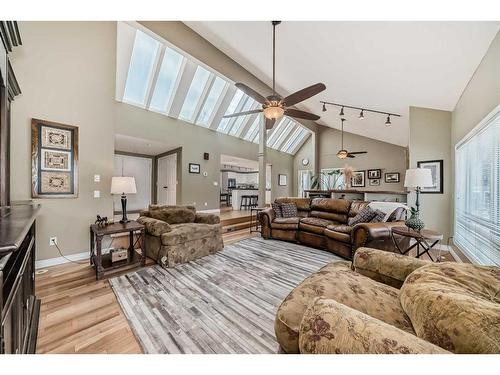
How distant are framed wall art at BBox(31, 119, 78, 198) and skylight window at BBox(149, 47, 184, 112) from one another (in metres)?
3.01

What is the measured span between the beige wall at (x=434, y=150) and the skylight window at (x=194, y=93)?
4839 millimetres

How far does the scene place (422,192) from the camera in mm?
3900

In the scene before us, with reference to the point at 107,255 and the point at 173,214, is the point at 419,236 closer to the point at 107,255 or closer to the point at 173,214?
the point at 173,214

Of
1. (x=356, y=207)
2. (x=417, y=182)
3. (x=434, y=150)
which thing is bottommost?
(x=356, y=207)

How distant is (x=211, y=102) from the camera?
6.44 metres

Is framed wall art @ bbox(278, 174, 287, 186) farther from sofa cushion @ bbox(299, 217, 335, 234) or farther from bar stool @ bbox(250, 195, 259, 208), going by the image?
sofa cushion @ bbox(299, 217, 335, 234)

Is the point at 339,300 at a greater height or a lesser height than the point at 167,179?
lesser

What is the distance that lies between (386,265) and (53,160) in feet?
12.7

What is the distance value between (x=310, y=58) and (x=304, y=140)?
7272 mm

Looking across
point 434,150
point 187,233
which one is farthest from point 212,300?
point 434,150

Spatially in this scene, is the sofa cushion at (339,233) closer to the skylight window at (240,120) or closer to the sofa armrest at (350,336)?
the sofa armrest at (350,336)

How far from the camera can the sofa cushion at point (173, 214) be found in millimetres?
3366

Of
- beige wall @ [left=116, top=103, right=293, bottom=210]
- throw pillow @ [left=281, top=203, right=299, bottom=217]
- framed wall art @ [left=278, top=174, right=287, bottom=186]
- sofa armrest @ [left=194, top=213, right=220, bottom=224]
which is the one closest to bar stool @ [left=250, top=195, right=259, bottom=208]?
beige wall @ [left=116, top=103, right=293, bottom=210]

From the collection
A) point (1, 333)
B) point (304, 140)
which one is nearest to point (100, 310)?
point (1, 333)
